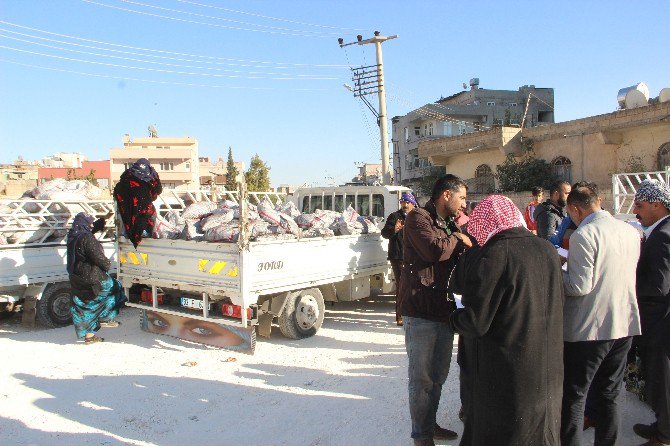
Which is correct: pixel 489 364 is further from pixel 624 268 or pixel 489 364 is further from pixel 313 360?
pixel 313 360

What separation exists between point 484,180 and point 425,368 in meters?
24.9

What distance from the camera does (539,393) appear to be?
2.54 metres

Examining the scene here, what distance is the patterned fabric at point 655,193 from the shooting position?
3537 mm

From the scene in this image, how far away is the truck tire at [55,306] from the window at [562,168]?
21.2 meters

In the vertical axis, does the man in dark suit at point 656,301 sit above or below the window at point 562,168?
below

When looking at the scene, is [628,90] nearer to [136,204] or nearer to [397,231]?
[397,231]

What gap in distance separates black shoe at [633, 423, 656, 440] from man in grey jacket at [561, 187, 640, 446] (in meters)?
0.57

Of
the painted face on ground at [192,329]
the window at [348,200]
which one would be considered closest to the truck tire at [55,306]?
the painted face on ground at [192,329]

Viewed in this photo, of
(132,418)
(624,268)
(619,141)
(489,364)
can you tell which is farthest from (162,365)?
(619,141)

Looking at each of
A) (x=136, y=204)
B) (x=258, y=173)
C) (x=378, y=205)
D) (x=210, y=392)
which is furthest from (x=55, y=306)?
(x=258, y=173)

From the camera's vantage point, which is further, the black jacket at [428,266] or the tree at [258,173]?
the tree at [258,173]

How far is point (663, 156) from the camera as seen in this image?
1919cm

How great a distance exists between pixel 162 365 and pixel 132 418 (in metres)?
1.44

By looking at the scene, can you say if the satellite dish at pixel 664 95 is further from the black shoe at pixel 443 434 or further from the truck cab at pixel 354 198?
the black shoe at pixel 443 434
